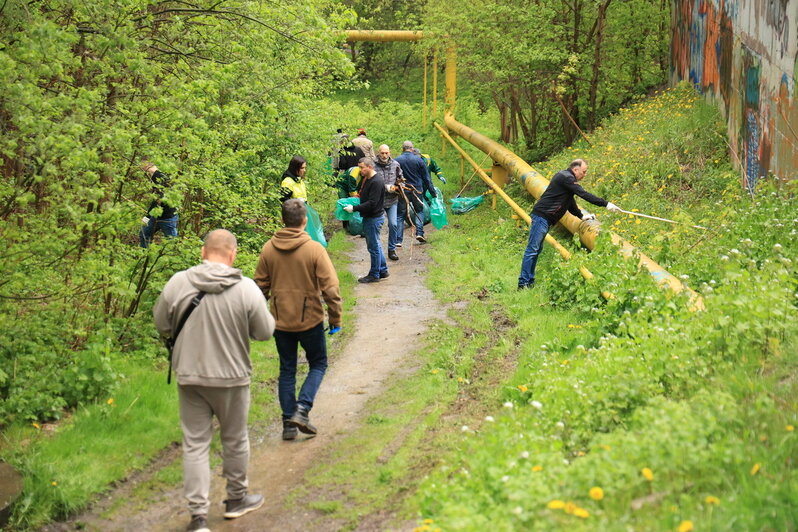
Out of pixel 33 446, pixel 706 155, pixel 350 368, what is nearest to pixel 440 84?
pixel 706 155

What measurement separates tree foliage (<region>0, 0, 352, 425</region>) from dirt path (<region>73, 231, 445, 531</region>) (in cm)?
159

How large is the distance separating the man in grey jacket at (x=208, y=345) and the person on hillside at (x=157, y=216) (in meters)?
1.95

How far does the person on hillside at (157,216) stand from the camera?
8.02 m

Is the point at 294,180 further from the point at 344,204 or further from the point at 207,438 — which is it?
the point at 207,438

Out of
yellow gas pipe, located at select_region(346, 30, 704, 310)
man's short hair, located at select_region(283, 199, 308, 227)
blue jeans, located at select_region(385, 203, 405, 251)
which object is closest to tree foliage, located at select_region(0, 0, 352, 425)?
man's short hair, located at select_region(283, 199, 308, 227)

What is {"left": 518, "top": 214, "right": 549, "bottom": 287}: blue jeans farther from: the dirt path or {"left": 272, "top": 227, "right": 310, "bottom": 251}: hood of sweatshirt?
{"left": 272, "top": 227, "right": 310, "bottom": 251}: hood of sweatshirt

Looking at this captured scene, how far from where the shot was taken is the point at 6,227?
6895mm

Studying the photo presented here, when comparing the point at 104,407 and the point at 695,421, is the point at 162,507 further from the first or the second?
the point at 695,421

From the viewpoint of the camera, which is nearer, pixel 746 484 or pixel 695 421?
pixel 746 484

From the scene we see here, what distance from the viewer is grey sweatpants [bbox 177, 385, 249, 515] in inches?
209

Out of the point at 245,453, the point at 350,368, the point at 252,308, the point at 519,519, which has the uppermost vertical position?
the point at 252,308

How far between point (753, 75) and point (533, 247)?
4763 mm

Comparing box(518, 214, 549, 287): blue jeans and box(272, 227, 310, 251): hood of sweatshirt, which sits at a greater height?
box(272, 227, 310, 251): hood of sweatshirt

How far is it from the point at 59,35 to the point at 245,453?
11.1 feet
